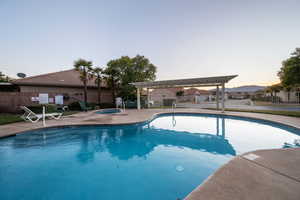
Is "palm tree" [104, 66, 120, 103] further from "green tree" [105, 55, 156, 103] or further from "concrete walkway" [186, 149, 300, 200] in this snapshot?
"concrete walkway" [186, 149, 300, 200]

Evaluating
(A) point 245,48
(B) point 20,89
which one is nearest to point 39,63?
(B) point 20,89

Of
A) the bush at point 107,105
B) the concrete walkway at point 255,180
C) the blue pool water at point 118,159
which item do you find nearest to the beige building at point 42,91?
the bush at point 107,105

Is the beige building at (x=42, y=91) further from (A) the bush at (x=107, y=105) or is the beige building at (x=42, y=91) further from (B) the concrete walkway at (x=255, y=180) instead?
(B) the concrete walkway at (x=255, y=180)

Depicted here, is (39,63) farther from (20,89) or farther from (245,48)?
(245,48)

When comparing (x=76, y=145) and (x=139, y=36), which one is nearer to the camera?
(x=76, y=145)

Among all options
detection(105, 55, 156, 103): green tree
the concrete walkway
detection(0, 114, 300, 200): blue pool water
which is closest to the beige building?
detection(105, 55, 156, 103): green tree

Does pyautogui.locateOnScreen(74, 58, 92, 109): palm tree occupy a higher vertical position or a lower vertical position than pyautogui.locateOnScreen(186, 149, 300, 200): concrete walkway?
higher

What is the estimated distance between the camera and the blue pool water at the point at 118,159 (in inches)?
96.0

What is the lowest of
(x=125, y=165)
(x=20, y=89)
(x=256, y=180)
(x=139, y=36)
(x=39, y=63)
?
(x=125, y=165)

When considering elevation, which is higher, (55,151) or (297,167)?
(297,167)

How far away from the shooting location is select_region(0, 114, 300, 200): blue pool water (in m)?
2.44

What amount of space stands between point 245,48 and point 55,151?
14832mm

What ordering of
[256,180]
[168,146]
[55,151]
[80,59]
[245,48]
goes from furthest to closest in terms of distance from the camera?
[80,59], [245,48], [168,146], [55,151], [256,180]

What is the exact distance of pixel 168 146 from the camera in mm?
4758
